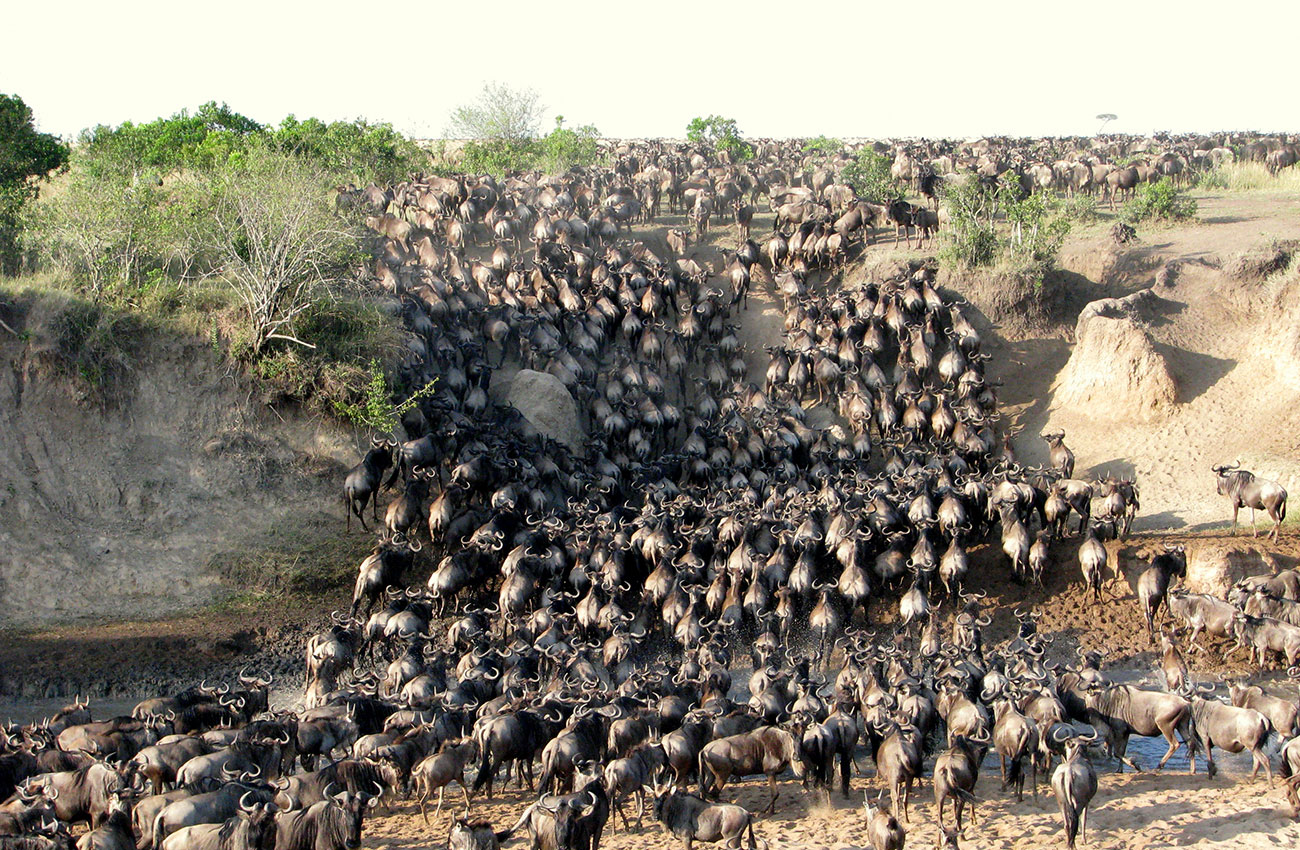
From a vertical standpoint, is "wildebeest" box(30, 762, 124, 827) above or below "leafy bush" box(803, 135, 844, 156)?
below

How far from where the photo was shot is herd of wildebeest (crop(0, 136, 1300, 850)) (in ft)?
35.6

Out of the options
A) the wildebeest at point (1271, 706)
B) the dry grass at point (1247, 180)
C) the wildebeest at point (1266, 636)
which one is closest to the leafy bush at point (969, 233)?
the dry grass at point (1247, 180)

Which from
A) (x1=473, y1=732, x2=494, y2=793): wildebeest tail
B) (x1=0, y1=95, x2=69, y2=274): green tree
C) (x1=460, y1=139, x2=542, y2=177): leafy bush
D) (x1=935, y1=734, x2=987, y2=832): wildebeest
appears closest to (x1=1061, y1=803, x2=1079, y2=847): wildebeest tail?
(x1=935, y1=734, x2=987, y2=832): wildebeest

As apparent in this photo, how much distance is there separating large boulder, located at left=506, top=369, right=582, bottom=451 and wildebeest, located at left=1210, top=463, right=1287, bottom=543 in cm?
1101

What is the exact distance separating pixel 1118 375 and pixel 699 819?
51.0 ft

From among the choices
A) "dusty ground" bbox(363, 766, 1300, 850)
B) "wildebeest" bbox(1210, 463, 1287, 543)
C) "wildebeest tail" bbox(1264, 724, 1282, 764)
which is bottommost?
"dusty ground" bbox(363, 766, 1300, 850)

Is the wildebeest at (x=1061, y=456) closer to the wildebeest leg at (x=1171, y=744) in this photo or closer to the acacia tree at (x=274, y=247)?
the wildebeest leg at (x=1171, y=744)

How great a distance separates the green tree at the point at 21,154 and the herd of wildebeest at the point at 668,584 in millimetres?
7033

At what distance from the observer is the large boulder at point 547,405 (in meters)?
21.5

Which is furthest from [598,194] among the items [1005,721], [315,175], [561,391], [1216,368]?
[1005,721]

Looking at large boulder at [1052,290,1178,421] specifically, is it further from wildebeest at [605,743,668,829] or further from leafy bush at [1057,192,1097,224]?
wildebeest at [605,743,668,829]

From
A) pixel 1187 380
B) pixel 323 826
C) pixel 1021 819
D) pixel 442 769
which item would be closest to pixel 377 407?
pixel 442 769

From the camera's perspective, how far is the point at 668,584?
52.5 ft

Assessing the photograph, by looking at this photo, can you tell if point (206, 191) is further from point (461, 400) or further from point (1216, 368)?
point (1216, 368)
